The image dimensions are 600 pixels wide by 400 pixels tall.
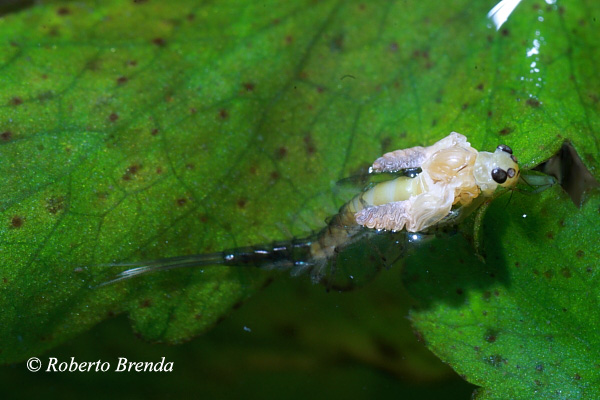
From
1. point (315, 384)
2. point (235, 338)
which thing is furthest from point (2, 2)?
point (315, 384)

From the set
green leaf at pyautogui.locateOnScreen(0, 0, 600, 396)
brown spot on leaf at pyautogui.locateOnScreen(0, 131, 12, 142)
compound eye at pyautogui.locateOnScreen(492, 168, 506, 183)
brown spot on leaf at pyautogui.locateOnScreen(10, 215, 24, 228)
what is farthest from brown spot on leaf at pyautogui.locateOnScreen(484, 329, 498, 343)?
brown spot on leaf at pyautogui.locateOnScreen(0, 131, 12, 142)

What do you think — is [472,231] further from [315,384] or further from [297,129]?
[315,384]

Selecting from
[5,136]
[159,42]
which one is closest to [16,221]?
[5,136]

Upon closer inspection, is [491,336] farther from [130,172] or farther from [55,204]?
[55,204]

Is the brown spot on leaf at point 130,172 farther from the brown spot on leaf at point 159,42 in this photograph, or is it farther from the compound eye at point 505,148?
the compound eye at point 505,148

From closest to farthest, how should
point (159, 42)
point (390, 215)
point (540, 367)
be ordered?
point (540, 367) < point (390, 215) < point (159, 42)

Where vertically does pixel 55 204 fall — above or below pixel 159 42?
below
